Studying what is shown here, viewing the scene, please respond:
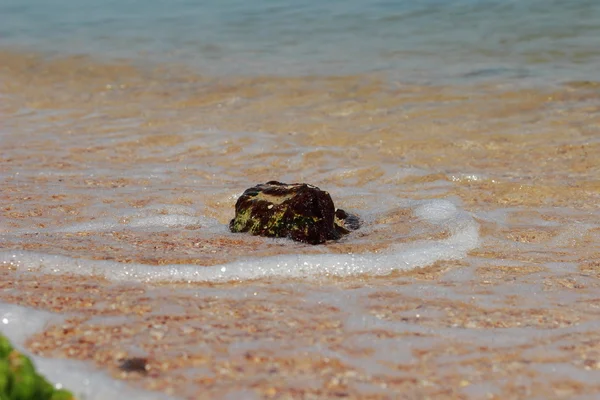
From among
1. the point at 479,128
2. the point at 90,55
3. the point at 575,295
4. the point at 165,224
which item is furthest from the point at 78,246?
the point at 90,55

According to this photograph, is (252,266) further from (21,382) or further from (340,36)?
(340,36)

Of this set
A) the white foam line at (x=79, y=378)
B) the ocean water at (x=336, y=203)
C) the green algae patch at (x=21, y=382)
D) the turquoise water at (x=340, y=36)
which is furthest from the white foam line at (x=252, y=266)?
the turquoise water at (x=340, y=36)

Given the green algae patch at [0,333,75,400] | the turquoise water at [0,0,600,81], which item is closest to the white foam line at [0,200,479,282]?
the green algae patch at [0,333,75,400]

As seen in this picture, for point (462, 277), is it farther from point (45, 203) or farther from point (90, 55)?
point (90, 55)

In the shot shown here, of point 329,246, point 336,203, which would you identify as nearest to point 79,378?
point 329,246

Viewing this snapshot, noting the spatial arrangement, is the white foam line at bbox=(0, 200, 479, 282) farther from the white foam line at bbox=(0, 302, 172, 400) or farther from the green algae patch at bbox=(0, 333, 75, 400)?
the green algae patch at bbox=(0, 333, 75, 400)

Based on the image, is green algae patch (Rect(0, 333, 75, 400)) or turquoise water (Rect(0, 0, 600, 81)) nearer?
green algae patch (Rect(0, 333, 75, 400))
